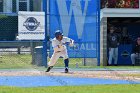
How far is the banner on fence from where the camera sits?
22.2 meters

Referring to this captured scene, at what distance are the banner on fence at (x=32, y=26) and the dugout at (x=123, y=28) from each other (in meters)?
3.40

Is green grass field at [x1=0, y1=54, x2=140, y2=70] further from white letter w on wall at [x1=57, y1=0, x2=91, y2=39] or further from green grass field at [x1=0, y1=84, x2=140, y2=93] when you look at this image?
green grass field at [x1=0, y1=84, x2=140, y2=93]

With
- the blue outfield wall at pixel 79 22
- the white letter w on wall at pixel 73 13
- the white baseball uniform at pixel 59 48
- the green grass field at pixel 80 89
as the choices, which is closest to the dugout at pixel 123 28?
the blue outfield wall at pixel 79 22

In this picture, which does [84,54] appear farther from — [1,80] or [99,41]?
[1,80]

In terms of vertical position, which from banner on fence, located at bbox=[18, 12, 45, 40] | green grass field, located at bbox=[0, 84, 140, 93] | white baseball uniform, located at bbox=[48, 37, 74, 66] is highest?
banner on fence, located at bbox=[18, 12, 45, 40]

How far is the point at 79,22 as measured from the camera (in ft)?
75.6

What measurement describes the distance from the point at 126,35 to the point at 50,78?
10.1 meters

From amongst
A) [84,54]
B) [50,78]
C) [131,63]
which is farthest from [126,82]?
[131,63]

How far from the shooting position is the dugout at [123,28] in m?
24.2

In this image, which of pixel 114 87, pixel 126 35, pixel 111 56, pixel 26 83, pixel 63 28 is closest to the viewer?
pixel 114 87

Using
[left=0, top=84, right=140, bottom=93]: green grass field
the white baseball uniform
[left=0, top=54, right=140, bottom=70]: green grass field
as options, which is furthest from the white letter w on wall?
[left=0, top=84, right=140, bottom=93]: green grass field

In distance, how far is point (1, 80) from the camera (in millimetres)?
16016

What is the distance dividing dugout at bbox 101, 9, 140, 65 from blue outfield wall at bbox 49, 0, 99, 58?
1.08 metres

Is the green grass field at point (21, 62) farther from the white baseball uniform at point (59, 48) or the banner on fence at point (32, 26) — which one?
the white baseball uniform at point (59, 48)
